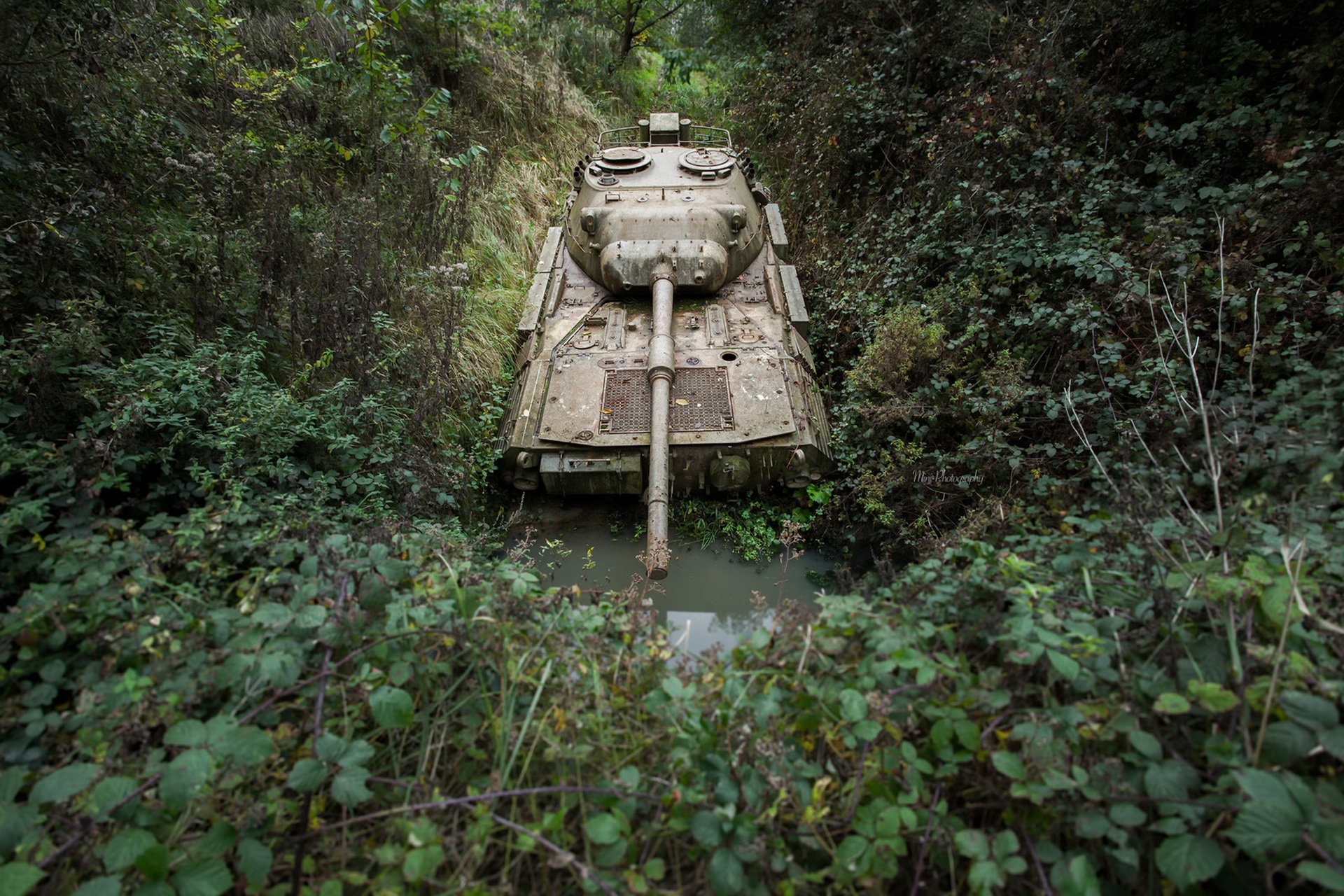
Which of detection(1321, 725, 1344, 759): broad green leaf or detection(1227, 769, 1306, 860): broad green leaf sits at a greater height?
detection(1321, 725, 1344, 759): broad green leaf

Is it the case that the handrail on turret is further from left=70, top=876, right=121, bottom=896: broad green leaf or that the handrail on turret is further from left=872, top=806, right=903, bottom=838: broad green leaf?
left=70, top=876, right=121, bottom=896: broad green leaf

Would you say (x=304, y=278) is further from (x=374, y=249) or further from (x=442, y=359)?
(x=442, y=359)

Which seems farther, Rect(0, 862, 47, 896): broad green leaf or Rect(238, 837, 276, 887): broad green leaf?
Rect(238, 837, 276, 887): broad green leaf

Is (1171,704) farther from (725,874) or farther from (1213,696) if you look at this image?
(725,874)

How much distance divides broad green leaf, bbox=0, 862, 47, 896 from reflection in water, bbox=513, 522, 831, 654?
112 inches

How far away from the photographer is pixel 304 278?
5.09 meters

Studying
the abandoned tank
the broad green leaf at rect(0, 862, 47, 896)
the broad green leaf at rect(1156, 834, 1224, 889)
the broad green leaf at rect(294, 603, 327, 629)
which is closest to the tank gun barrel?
the abandoned tank

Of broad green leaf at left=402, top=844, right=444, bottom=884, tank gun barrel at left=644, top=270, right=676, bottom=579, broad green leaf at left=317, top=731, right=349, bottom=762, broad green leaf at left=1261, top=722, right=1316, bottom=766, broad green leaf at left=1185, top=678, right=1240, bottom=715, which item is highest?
tank gun barrel at left=644, top=270, right=676, bottom=579

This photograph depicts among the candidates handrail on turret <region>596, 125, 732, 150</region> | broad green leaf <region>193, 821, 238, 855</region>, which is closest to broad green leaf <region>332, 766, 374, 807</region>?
broad green leaf <region>193, 821, 238, 855</region>

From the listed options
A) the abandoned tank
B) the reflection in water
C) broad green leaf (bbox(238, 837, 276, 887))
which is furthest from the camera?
the abandoned tank

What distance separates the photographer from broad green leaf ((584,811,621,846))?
1676 millimetres

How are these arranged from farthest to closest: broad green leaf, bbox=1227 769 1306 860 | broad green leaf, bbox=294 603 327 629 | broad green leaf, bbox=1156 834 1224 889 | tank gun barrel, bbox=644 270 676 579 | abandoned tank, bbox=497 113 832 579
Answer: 1. abandoned tank, bbox=497 113 832 579
2. tank gun barrel, bbox=644 270 676 579
3. broad green leaf, bbox=294 603 327 629
4. broad green leaf, bbox=1156 834 1224 889
5. broad green leaf, bbox=1227 769 1306 860

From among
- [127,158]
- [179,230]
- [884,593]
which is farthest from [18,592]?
[127,158]

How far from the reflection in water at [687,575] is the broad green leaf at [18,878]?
2856 millimetres
